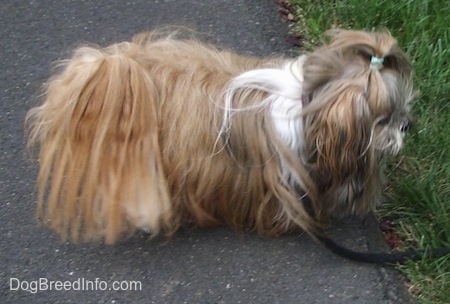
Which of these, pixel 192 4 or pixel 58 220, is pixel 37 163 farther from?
pixel 192 4

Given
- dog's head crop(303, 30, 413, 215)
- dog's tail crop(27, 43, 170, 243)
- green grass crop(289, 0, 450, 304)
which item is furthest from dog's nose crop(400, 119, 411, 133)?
dog's tail crop(27, 43, 170, 243)

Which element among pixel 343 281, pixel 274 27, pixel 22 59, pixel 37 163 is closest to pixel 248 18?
pixel 274 27

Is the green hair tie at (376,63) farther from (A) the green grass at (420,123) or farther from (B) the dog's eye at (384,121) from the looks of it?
(A) the green grass at (420,123)

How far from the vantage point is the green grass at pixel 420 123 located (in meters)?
2.83

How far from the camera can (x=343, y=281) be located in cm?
279

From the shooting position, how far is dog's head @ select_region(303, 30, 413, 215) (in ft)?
8.36

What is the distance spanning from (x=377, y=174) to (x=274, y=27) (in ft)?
4.70

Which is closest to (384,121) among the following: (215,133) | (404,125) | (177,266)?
(404,125)

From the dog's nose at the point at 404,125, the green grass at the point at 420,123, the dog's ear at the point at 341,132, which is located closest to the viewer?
the dog's ear at the point at 341,132

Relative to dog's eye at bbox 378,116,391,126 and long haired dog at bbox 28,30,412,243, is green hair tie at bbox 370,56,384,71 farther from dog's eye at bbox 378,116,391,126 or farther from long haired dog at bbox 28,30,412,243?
dog's eye at bbox 378,116,391,126

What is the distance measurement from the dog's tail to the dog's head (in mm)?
503

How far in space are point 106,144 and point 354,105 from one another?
30.9 inches

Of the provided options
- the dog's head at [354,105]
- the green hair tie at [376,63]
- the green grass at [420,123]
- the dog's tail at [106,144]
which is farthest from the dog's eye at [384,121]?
the dog's tail at [106,144]

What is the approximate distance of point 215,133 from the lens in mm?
2650
